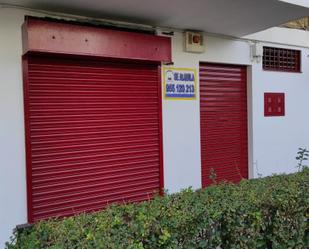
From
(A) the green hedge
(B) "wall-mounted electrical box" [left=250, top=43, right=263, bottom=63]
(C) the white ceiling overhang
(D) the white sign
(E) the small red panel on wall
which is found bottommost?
(A) the green hedge

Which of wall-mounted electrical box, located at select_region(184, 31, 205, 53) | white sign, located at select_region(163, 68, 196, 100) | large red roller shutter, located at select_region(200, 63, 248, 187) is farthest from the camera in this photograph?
large red roller shutter, located at select_region(200, 63, 248, 187)

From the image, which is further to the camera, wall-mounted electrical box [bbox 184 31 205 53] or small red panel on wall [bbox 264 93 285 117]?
small red panel on wall [bbox 264 93 285 117]

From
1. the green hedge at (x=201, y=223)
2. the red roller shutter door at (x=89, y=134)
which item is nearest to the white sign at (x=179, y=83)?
the red roller shutter door at (x=89, y=134)

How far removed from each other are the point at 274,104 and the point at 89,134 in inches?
180

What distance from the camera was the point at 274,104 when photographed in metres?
8.04

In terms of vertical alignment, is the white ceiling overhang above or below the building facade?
above

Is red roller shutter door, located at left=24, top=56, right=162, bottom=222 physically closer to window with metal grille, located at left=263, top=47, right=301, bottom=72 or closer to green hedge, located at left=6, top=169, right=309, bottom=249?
green hedge, located at left=6, top=169, right=309, bottom=249

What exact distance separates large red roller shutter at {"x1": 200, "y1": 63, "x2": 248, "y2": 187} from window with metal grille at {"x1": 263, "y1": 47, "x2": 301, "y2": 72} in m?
0.72

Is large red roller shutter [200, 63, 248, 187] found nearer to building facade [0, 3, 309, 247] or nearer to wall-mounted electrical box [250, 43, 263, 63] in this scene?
building facade [0, 3, 309, 247]

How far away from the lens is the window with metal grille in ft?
26.1

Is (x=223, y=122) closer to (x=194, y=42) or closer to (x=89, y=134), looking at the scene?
(x=194, y=42)

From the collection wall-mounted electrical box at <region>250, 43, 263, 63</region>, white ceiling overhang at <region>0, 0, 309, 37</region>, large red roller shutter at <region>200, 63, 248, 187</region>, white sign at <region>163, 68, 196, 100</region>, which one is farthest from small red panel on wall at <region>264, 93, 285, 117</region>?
white sign at <region>163, 68, 196, 100</region>

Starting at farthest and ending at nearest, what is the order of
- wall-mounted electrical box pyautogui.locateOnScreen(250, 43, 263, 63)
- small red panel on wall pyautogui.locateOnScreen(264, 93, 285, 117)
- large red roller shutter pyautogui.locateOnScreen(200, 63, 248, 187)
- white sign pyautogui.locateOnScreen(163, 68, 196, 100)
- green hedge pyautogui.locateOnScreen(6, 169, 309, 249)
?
small red panel on wall pyautogui.locateOnScreen(264, 93, 285, 117)
wall-mounted electrical box pyautogui.locateOnScreen(250, 43, 263, 63)
large red roller shutter pyautogui.locateOnScreen(200, 63, 248, 187)
white sign pyautogui.locateOnScreen(163, 68, 196, 100)
green hedge pyautogui.locateOnScreen(6, 169, 309, 249)

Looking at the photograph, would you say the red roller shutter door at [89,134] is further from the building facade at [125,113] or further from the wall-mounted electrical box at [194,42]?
the wall-mounted electrical box at [194,42]
